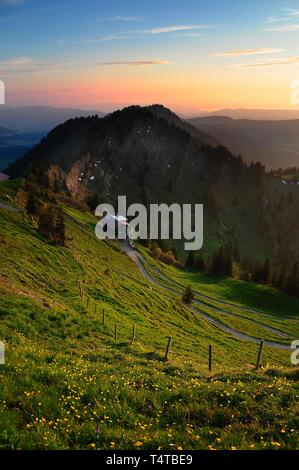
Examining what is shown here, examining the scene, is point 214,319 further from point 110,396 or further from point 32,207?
point 110,396

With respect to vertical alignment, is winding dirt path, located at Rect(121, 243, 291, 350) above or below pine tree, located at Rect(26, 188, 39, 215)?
below

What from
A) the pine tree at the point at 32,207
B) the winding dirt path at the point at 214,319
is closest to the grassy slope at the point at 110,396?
the pine tree at the point at 32,207

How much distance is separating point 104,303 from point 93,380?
100 ft

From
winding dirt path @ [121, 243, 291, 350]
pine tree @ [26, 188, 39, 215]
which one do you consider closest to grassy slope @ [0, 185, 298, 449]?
pine tree @ [26, 188, 39, 215]

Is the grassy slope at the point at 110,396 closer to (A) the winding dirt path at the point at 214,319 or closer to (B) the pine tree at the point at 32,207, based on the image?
(B) the pine tree at the point at 32,207

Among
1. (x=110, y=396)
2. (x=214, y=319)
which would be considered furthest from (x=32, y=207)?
(x=110, y=396)

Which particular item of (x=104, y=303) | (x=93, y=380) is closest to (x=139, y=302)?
(x=104, y=303)

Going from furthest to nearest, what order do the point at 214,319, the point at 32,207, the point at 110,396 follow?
the point at 214,319 → the point at 32,207 → the point at 110,396

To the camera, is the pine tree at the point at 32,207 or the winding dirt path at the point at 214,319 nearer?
the pine tree at the point at 32,207

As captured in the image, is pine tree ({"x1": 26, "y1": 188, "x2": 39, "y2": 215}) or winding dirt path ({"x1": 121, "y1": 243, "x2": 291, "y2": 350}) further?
winding dirt path ({"x1": 121, "y1": 243, "x2": 291, "y2": 350})

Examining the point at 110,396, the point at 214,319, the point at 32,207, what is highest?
the point at 32,207

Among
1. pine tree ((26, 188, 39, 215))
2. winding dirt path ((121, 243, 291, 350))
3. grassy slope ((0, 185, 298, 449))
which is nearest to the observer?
grassy slope ((0, 185, 298, 449))

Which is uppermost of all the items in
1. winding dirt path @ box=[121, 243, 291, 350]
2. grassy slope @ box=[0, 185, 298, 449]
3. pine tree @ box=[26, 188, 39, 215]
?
pine tree @ box=[26, 188, 39, 215]

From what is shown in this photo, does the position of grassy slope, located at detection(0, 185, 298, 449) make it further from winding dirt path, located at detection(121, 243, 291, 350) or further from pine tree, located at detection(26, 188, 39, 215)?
winding dirt path, located at detection(121, 243, 291, 350)
